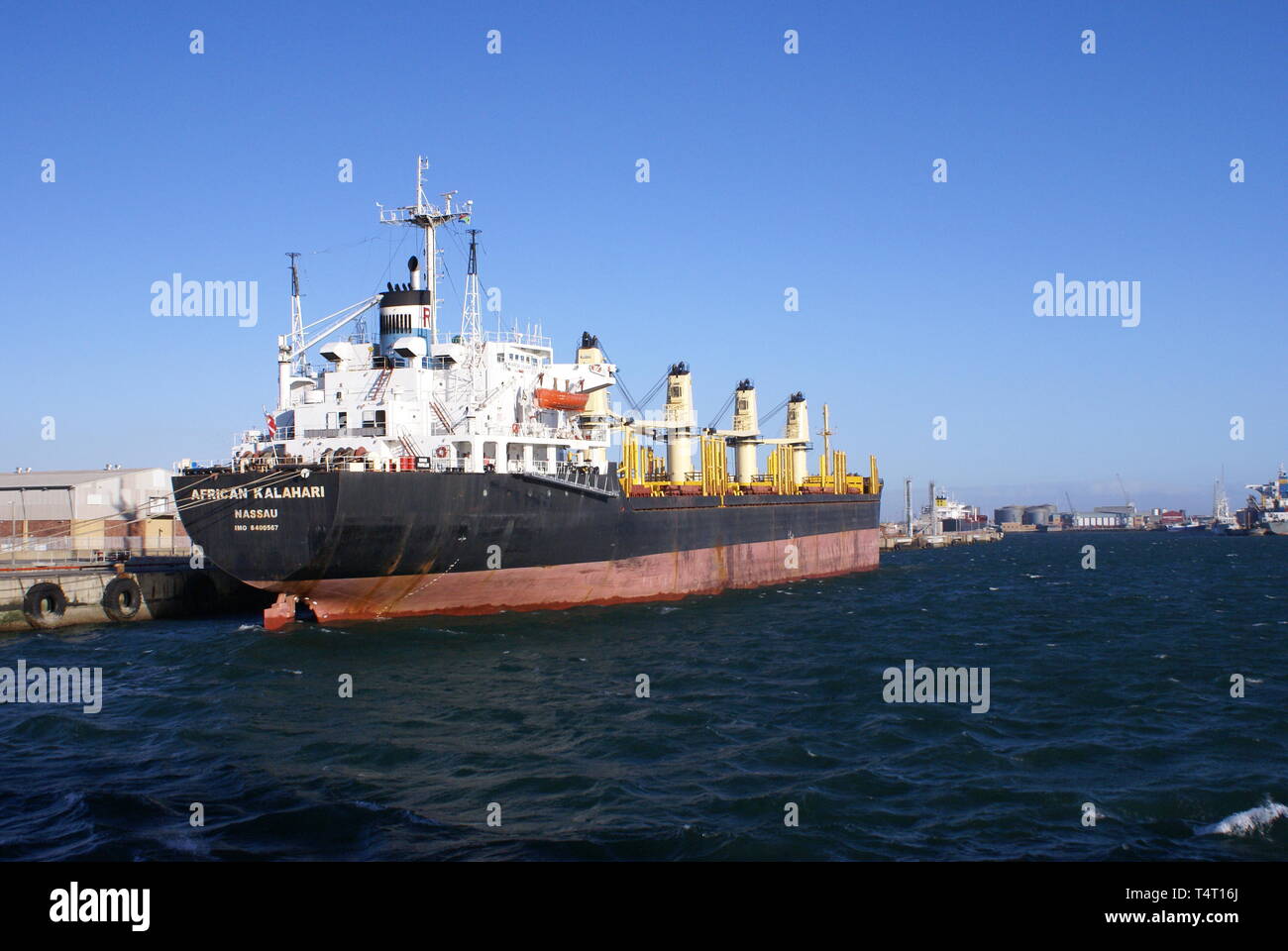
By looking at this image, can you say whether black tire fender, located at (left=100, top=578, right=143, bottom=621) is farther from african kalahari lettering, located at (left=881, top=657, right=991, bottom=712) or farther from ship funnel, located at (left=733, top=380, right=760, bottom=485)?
ship funnel, located at (left=733, top=380, right=760, bottom=485)

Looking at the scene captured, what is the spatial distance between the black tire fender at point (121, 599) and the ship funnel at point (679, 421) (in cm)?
2731

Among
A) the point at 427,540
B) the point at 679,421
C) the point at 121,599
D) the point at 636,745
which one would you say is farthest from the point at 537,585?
the point at 679,421

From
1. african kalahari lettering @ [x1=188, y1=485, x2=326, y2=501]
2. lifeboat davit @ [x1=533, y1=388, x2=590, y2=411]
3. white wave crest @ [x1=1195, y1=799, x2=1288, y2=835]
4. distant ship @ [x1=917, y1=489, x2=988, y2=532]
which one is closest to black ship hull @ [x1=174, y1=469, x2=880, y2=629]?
african kalahari lettering @ [x1=188, y1=485, x2=326, y2=501]

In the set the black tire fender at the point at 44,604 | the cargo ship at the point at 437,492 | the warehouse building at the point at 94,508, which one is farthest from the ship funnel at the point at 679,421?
the black tire fender at the point at 44,604

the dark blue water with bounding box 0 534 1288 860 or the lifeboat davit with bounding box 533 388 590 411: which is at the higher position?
the lifeboat davit with bounding box 533 388 590 411

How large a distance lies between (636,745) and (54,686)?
14.6m

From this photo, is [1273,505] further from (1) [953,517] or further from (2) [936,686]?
(2) [936,686]

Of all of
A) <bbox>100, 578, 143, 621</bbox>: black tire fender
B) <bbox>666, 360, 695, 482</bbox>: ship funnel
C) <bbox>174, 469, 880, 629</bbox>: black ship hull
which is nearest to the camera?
<bbox>174, 469, 880, 629</bbox>: black ship hull

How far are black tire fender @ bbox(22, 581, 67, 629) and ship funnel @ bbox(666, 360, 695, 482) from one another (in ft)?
97.4

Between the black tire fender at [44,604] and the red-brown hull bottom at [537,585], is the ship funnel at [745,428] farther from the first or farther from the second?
the black tire fender at [44,604]

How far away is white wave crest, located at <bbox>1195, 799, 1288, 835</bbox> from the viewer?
12672 millimetres

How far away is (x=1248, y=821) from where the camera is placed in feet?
42.5

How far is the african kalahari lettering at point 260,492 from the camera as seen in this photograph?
89.6ft
